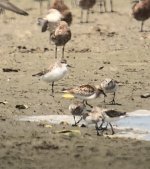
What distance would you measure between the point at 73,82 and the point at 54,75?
1.04 meters

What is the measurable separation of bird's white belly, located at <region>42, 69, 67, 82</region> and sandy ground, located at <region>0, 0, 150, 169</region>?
23cm

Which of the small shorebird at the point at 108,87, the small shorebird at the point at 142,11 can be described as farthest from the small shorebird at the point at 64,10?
the small shorebird at the point at 108,87

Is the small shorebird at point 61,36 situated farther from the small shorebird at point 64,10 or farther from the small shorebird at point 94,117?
the small shorebird at point 94,117

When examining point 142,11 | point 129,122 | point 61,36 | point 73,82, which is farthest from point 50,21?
point 129,122

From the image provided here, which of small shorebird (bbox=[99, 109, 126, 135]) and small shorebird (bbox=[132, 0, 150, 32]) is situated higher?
small shorebird (bbox=[132, 0, 150, 32])

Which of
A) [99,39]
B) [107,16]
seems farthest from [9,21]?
[99,39]

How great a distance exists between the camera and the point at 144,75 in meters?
13.9

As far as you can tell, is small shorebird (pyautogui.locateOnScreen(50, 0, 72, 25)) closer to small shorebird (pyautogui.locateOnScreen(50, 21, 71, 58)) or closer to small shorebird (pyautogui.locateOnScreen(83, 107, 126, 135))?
small shorebird (pyautogui.locateOnScreen(50, 21, 71, 58))

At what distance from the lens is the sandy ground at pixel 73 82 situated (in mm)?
8086

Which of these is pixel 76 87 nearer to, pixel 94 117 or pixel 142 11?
pixel 94 117

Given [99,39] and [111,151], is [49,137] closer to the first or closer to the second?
[111,151]

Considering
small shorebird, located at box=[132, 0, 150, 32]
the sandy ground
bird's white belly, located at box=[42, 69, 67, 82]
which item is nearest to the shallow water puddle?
the sandy ground

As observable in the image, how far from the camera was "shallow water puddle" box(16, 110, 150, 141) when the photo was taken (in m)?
9.31

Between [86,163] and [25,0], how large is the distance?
1960 cm
